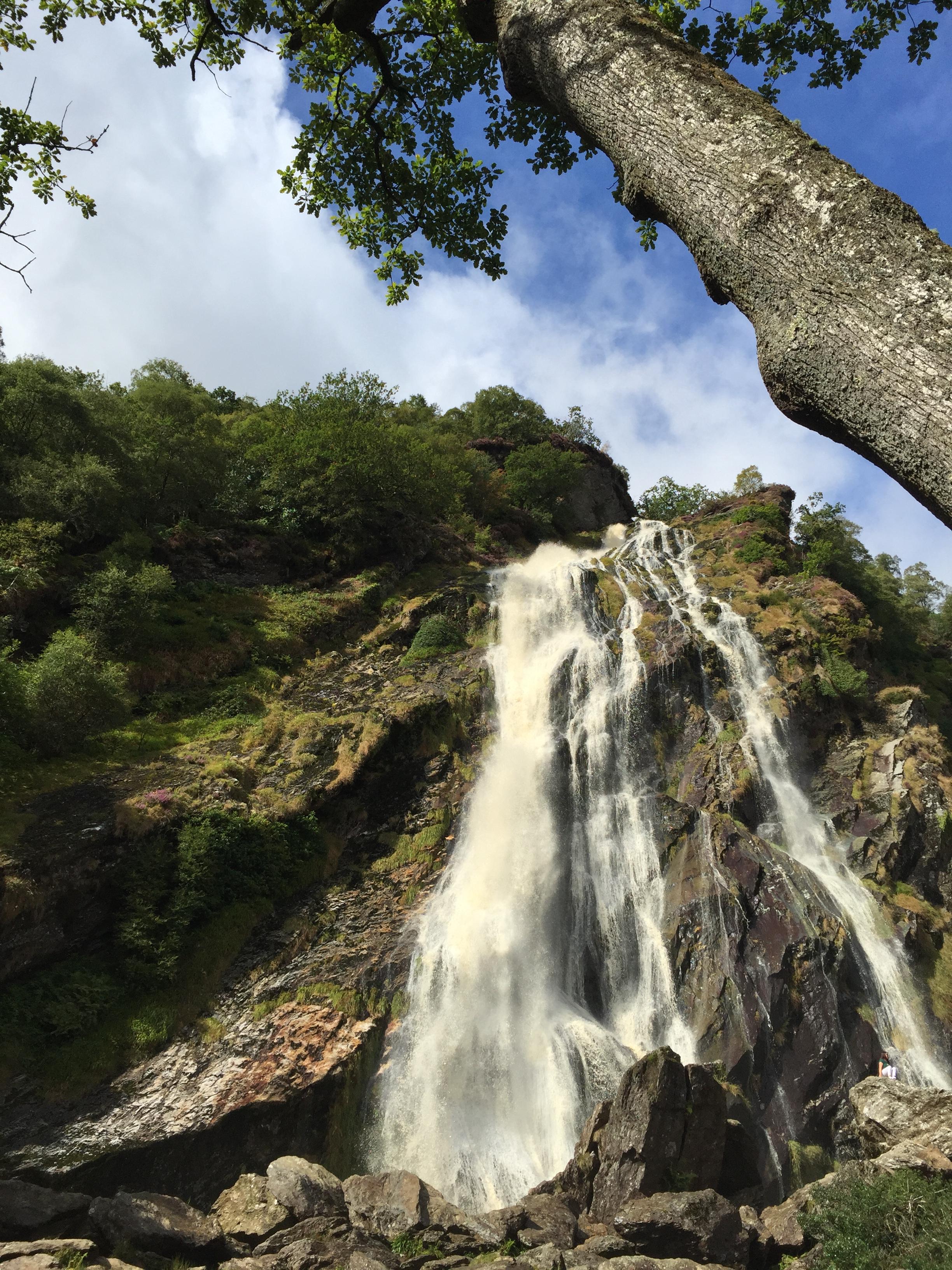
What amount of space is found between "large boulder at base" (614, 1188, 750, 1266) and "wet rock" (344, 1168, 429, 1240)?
2.96m

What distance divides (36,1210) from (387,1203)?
4752 millimetres

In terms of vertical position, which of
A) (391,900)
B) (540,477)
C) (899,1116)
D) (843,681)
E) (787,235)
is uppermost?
(540,477)

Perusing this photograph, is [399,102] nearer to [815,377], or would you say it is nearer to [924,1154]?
[815,377]

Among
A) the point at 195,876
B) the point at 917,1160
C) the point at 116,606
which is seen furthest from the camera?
the point at 116,606

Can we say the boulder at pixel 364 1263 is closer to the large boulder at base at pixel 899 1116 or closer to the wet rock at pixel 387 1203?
the wet rock at pixel 387 1203

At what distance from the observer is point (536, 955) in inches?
618

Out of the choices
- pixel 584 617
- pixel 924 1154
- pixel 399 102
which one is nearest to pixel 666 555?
pixel 584 617

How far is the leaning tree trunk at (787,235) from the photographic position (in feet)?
7.32

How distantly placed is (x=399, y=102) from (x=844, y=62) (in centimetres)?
414

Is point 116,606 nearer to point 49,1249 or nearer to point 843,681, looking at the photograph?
point 49,1249

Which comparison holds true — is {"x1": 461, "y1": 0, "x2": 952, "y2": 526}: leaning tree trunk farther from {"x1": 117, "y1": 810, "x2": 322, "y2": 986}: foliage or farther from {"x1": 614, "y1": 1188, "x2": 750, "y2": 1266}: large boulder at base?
{"x1": 117, "y1": 810, "x2": 322, "y2": 986}: foliage

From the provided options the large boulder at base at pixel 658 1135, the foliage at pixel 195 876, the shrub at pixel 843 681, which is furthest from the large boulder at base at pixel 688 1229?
the shrub at pixel 843 681

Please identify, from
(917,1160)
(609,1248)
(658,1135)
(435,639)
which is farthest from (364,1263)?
(435,639)

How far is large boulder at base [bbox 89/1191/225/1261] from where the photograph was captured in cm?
904
